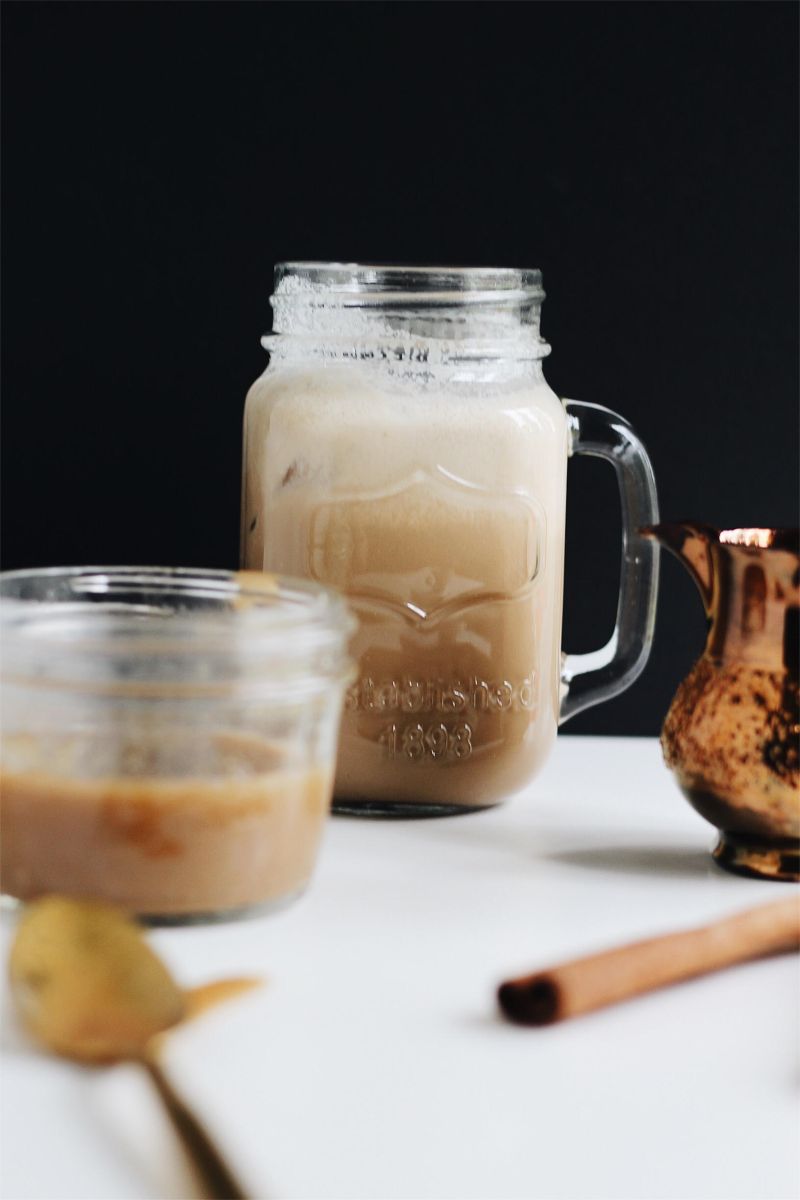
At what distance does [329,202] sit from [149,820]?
68cm

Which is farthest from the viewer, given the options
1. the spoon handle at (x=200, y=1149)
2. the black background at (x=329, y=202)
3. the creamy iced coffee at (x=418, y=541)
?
the black background at (x=329, y=202)

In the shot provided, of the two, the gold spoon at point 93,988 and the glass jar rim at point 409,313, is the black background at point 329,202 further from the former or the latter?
the gold spoon at point 93,988

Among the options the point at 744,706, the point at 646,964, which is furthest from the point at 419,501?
the point at 646,964

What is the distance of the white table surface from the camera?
602 millimetres

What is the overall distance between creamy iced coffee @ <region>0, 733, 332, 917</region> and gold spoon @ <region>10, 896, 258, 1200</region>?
7 cm

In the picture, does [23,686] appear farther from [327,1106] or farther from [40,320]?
[40,320]

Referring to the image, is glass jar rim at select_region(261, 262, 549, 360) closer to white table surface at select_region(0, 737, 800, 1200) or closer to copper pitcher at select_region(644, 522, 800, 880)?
copper pitcher at select_region(644, 522, 800, 880)

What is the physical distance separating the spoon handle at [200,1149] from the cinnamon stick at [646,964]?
0.17 metres

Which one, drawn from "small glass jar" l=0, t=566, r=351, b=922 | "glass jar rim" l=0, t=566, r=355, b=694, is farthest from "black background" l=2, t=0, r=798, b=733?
"small glass jar" l=0, t=566, r=351, b=922

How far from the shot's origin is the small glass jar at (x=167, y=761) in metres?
0.79

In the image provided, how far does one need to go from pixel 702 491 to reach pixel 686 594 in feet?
0.30

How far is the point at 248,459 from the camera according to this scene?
1.07 metres

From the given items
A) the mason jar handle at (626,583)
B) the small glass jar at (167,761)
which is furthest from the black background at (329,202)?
the small glass jar at (167,761)

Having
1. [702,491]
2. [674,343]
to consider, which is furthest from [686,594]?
[674,343]
